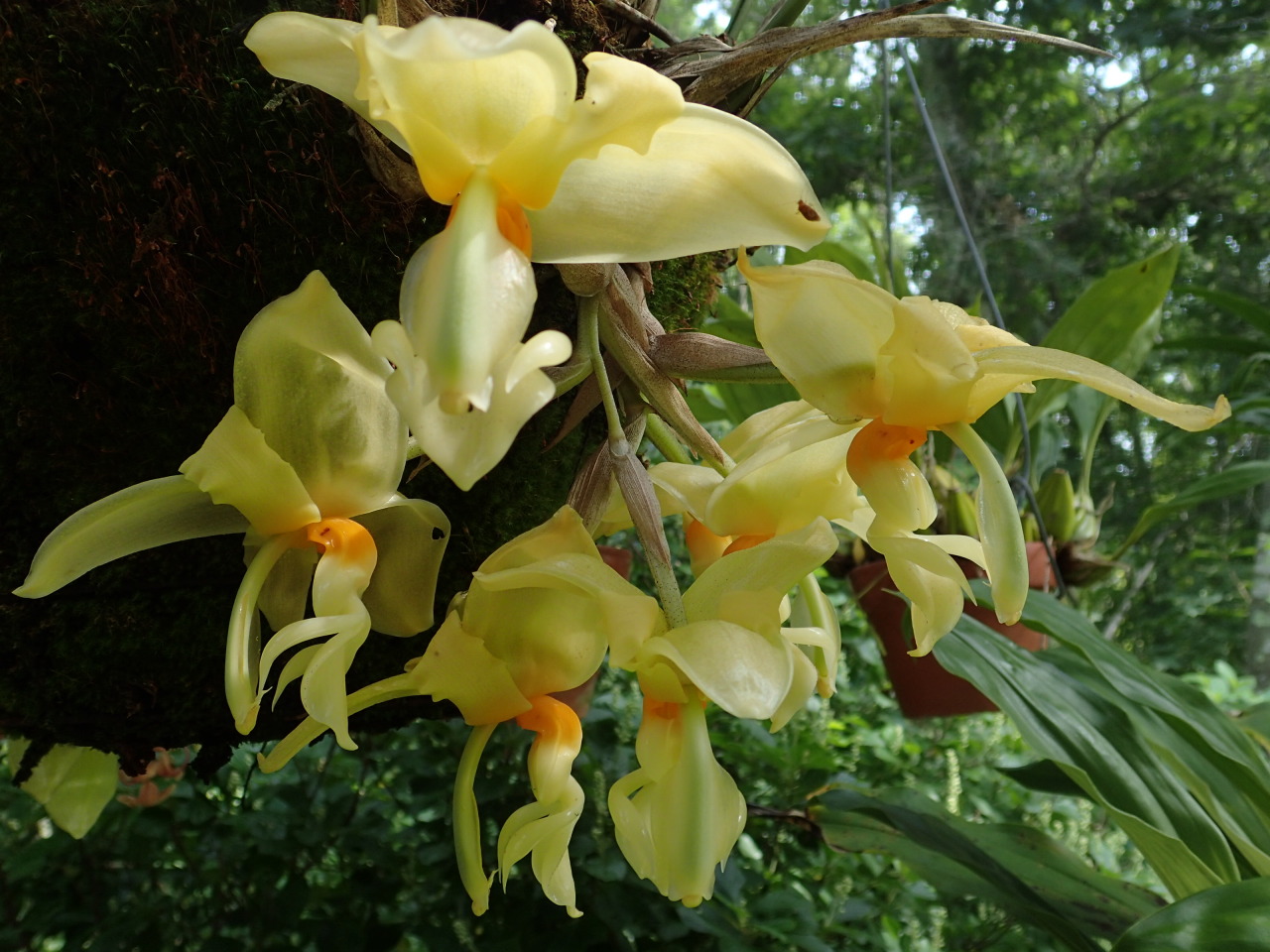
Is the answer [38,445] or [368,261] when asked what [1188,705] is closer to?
[368,261]

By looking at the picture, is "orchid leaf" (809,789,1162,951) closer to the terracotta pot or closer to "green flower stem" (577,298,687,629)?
the terracotta pot

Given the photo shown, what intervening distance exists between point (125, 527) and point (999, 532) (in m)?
0.30

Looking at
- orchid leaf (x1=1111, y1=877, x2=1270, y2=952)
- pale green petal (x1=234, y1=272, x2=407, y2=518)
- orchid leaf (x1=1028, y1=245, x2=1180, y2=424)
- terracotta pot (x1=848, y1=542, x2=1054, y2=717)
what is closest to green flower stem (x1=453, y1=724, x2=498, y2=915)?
pale green petal (x1=234, y1=272, x2=407, y2=518)

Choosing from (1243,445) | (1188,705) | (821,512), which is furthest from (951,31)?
(1243,445)

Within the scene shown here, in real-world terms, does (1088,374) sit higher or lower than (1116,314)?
higher

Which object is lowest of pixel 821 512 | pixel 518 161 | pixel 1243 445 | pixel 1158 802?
pixel 1243 445

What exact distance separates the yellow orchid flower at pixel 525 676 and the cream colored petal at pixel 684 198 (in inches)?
3.8

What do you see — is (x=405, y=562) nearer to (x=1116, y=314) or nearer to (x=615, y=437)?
(x=615, y=437)

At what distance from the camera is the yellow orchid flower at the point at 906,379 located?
287mm

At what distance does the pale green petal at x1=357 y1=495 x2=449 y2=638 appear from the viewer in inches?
14.2

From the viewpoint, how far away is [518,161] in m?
0.26

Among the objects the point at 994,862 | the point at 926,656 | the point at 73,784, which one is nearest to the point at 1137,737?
the point at 994,862

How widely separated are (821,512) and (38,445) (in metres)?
0.35

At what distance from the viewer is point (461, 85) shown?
9.6 inches
